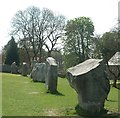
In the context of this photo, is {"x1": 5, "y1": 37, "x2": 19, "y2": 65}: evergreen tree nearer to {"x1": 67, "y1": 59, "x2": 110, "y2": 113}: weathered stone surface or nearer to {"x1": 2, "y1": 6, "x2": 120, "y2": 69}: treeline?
{"x1": 2, "y1": 6, "x2": 120, "y2": 69}: treeline

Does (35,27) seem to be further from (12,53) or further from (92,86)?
(92,86)

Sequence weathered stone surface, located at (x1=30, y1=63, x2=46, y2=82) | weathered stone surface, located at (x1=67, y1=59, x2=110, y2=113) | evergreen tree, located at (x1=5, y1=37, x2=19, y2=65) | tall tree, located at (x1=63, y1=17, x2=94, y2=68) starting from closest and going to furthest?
weathered stone surface, located at (x1=67, y1=59, x2=110, y2=113) < weathered stone surface, located at (x1=30, y1=63, x2=46, y2=82) < tall tree, located at (x1=63, y1=17, x2=94, y2=68) < evergreen tree, located at (x1=5, y1=37, x2=19, y2=65)

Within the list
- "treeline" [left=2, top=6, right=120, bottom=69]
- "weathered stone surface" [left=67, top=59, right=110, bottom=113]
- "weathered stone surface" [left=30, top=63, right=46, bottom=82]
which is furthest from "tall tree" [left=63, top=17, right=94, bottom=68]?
"weathered stone surface" [left=67, top=59, right=110, bottom=113]

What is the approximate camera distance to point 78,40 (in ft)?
202

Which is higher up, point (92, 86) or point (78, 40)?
point (78, 40)

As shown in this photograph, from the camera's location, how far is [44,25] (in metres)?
62.0

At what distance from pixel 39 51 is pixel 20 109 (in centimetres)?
5260

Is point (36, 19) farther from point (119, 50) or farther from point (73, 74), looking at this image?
point (73, 74)

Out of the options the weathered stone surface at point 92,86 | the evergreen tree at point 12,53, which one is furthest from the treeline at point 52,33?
the weathered stone surface at point 92,86

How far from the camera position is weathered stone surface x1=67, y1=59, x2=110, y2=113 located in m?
12.3

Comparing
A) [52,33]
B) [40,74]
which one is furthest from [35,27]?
[40,74]

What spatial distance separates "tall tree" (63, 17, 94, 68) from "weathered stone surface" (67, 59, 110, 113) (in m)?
47.0

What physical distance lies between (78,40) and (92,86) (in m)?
49.3

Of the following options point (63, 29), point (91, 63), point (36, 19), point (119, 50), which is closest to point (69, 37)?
point (63, 29)
